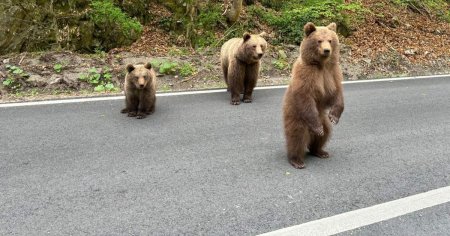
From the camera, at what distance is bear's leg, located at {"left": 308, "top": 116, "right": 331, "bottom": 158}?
5.42 m

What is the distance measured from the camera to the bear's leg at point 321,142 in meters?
5.42

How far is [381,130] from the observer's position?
7.05 meters

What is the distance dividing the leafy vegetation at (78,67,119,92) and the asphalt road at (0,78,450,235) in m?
1.28

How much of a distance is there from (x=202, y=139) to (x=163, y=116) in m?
1.44

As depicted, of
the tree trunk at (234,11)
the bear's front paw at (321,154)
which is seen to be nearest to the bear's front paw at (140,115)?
the bear's front paw at (321,154)

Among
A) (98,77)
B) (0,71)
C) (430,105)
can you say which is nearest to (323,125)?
(430,105)

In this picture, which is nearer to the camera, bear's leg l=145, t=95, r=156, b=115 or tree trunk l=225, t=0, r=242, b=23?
bear's leg l=145, t=95, r=156, b=115

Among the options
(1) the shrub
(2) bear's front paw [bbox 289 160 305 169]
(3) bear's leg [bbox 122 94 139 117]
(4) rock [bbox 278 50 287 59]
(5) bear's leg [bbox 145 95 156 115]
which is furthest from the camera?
(4) rock [bbox 278 50 287 59]

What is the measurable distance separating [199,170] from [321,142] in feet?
5.38

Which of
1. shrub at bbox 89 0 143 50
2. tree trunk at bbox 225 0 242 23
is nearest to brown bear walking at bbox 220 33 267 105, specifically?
shrub at bbox 89 0 143 50

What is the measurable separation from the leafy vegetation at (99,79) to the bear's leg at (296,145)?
5.22m

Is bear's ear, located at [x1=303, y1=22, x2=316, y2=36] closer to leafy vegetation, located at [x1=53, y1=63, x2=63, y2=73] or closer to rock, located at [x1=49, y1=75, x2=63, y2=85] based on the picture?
rock, located at [x1=49, y1=75, x2=63, y2=85]

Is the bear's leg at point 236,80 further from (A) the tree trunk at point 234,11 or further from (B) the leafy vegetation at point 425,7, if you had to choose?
(B) the leafy vegetation at point 425,7

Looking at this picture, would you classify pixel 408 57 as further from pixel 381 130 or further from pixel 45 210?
pixel 45 210
